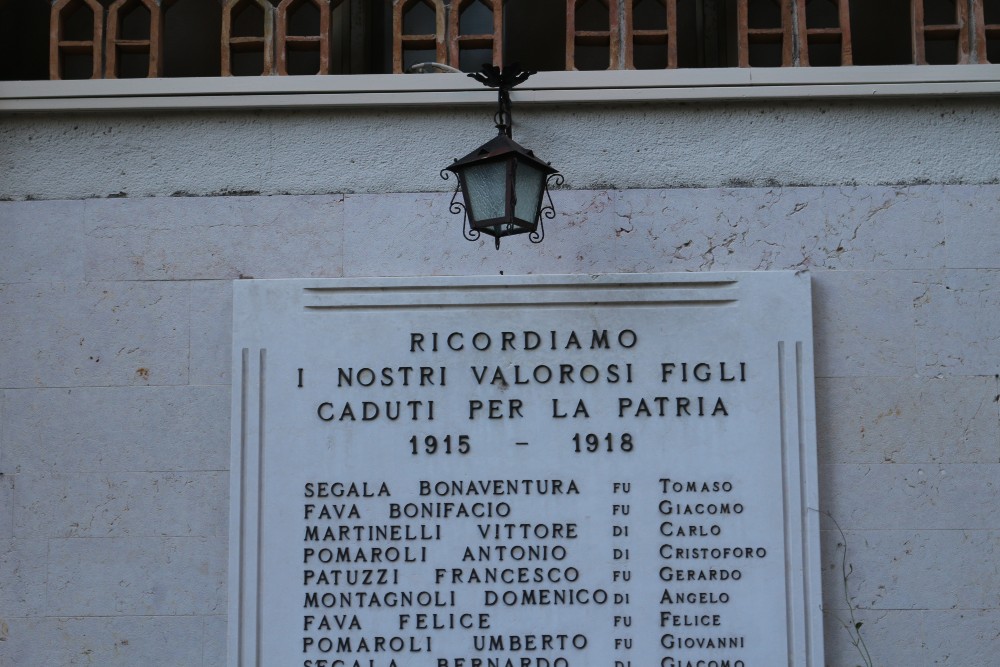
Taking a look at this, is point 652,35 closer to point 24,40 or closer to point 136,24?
point 136,24

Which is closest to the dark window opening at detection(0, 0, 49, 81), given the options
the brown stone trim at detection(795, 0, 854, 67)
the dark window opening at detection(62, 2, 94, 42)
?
the dark window opening at detection(62, 2, 94, 42)

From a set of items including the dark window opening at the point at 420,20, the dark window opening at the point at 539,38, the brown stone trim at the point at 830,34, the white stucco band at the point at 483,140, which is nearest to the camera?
the white stucco band at the point at 483,140

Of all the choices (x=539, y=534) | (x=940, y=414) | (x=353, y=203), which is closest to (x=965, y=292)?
(x=940, y=414)

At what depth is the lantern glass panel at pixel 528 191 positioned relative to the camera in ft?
16.2

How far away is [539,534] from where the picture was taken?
16.8 feet

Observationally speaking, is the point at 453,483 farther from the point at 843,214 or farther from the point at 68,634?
the point at 843,214

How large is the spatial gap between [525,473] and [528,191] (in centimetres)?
129

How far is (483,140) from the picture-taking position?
550 cm

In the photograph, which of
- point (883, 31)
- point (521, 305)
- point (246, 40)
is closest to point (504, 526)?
point (521, 305)

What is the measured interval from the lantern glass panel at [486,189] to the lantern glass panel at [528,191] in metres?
0.07

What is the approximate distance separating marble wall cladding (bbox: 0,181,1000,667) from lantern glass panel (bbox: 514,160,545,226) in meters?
0.39

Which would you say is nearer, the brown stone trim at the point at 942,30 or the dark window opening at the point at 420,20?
the brown stone trim at the point at 942,30

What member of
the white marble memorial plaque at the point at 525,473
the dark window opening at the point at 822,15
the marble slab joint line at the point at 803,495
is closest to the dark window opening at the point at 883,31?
the dark window opening at the point at 822,15

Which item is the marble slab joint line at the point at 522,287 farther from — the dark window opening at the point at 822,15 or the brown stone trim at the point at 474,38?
the dark window opening at the point at 822,15
